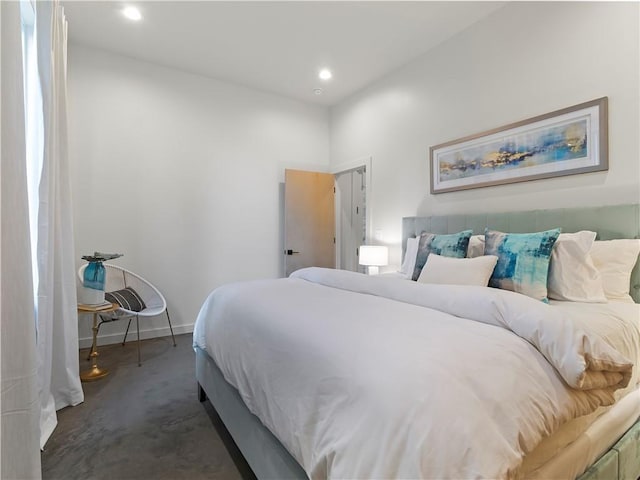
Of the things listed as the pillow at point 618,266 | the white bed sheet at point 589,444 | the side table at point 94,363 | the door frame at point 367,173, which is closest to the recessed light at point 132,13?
the side table at point 94,363

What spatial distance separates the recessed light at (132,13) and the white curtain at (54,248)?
528 mm

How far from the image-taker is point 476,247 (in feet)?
7.64

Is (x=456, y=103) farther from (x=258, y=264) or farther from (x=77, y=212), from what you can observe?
(x=77, y=212)

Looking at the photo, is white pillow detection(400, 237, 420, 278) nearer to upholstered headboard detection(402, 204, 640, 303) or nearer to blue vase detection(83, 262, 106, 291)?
upholstered headboard detection(402, 204, 640, 303)

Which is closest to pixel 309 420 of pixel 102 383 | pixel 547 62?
pixel 102 383

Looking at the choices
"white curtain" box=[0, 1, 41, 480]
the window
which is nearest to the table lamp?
the window

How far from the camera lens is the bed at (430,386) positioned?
0.74 meters

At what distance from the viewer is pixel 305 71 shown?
11.8 feet

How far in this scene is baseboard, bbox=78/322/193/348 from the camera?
3139mm

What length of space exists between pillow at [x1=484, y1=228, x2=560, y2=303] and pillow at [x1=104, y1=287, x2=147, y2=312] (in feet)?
9.80

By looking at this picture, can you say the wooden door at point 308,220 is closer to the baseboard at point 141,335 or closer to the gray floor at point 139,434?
the baseboard at point 141,335

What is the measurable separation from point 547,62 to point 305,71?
2.31m

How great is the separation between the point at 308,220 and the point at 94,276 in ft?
8.12

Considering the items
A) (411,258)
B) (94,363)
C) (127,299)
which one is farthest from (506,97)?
(94,363)
